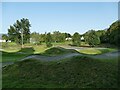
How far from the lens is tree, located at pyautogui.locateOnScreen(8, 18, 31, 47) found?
7941 cm

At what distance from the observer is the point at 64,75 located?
39.4 ft

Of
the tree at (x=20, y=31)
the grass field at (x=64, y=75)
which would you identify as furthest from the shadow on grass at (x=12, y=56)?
the tree at (x=20, y=31)

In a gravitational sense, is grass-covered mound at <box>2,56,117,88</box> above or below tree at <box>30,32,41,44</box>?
below

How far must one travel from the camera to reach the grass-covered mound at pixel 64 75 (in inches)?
417

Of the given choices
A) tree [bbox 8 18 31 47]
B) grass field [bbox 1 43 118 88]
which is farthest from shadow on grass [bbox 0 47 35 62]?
tree [bbox 8 18 31 47]

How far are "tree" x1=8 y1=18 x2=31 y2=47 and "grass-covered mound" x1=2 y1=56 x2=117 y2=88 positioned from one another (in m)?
64.9

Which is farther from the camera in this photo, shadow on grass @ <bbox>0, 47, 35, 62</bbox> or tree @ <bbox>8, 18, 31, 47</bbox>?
tree @ <bbox>8, 18, 31, 47</bbox>

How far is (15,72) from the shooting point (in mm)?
13688

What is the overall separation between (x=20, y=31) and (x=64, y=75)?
234 feet

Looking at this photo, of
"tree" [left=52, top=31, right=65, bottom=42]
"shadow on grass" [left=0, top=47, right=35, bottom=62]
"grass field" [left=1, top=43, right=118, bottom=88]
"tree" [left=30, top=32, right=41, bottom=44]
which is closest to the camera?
"grass field" [left=1, top=43, right=118, bottom=88]

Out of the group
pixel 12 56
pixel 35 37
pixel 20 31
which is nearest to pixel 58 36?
pixel 35 37

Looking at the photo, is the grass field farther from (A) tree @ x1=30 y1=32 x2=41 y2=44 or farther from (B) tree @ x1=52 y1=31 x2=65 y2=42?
(A) tree @ x1=30 y1=32 x2=41 y2=44

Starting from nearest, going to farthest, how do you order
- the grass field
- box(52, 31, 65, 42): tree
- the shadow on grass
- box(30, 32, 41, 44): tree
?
the grass field, the shadow on grass, box(52, 31, 65, 42): tree, box(30, 32, 41, 44): tree

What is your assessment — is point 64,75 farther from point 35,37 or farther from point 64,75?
point 35,37
